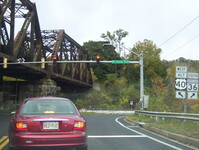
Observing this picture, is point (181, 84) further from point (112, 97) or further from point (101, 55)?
point (101, 55)

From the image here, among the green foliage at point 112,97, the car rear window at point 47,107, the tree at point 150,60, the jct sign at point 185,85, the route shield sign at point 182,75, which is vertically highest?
the tree at point 150,60

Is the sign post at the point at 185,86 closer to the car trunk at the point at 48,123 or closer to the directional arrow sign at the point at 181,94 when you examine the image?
the directional arrow sign at the point at 181,94

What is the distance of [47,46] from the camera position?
5416cm

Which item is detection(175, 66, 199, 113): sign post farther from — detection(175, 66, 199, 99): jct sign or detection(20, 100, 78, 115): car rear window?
detection(20, 100, 78, 115): car rear window

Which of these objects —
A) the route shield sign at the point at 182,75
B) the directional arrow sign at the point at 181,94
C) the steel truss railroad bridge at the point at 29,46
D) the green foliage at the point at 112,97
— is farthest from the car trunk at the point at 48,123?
the green foliage at the point at 112,97

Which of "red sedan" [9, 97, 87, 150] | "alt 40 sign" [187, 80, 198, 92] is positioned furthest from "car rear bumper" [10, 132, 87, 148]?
"alt 40 sign" [187, 80, 198, 92]

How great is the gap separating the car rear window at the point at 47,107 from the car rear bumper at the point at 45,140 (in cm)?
72

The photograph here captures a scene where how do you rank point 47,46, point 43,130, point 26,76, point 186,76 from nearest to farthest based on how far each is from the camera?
point 43,130, point 186,76, point 26,76, point 47,46

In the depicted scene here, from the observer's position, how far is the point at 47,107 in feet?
24.1

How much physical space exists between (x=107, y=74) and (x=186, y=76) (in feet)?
220

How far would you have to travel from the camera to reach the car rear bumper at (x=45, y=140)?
6.38m

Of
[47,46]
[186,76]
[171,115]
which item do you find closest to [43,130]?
[186,76]

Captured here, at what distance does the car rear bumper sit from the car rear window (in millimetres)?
719

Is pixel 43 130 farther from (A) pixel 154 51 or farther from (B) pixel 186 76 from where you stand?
(A) pixel 154 51
